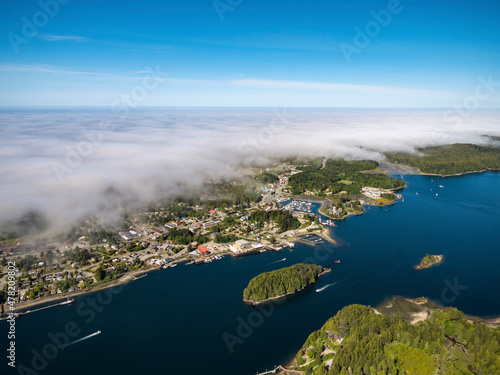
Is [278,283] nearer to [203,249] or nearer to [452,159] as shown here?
[203,249]

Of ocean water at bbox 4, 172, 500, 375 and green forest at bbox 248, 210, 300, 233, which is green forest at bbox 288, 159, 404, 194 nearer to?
green forest at bbox 248, 210, 300, 233

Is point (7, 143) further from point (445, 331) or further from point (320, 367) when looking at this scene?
point (445, 331)

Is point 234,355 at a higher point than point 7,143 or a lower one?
lower

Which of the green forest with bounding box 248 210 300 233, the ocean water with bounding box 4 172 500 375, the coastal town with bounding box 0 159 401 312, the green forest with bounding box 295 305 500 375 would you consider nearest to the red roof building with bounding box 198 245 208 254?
the coastal town with bounding box 0 159 401 312

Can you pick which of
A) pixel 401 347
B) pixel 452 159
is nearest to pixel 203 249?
pixel 401 347

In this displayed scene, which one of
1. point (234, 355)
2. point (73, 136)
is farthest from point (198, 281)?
point (73, 136)

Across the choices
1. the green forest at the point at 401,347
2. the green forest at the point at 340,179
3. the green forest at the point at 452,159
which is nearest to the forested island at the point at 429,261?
the green forest at the point at 401,347
